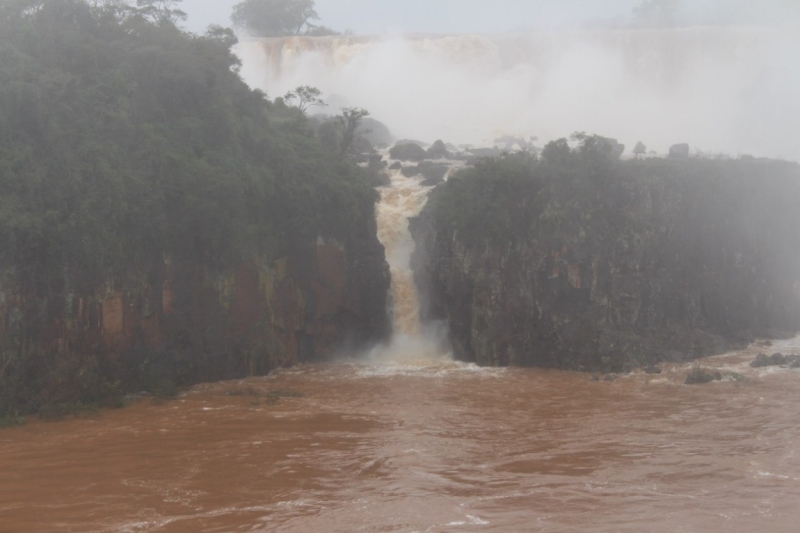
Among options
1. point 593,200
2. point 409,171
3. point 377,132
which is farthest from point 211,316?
point 377,132

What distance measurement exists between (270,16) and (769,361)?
174ft

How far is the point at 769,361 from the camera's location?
2220 centimetres

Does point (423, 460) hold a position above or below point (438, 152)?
below

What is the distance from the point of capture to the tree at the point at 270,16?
65.0m

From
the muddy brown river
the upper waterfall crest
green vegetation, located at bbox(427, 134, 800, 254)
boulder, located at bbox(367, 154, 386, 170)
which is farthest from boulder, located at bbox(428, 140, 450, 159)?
the muddy brown river

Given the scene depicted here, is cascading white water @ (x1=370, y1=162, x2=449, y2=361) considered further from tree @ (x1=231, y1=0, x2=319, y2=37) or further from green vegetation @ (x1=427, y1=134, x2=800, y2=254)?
tree @ (x1=231, y1=0, x2=319, y2=37)

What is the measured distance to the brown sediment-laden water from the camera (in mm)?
11586

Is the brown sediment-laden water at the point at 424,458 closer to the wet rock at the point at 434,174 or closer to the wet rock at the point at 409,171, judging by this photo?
the wet rock at the point at 434,174

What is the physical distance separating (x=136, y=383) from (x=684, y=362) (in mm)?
15421

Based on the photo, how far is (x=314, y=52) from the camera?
5559cm

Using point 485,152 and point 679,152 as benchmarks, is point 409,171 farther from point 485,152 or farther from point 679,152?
point 679,152

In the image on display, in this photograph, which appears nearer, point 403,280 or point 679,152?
point 403,280

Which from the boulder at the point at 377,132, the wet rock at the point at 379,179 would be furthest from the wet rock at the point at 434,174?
the boulder at the point at 377,132

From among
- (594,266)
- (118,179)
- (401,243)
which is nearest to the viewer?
(118,179)
